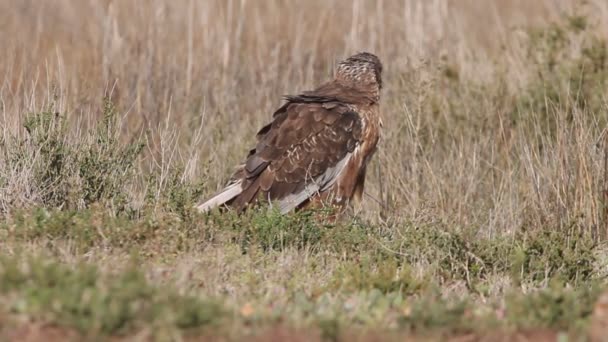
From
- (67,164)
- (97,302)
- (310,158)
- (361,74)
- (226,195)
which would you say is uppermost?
(361,74)

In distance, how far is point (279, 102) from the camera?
11.0m

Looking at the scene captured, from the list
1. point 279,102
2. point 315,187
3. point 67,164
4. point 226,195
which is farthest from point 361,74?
point 67,164

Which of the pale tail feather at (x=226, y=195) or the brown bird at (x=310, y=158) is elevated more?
the brown bird at (x=310, y=158)

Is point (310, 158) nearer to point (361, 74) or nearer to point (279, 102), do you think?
point (361, 74)

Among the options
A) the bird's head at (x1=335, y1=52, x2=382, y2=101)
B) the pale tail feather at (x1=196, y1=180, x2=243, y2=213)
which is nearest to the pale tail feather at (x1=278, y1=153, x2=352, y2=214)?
the pale tail feather at (x1=196, y1=180, x2=243, y2=213)

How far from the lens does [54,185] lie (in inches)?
294

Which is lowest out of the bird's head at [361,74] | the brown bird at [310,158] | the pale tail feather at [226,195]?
the pale tail feather at [226,195]

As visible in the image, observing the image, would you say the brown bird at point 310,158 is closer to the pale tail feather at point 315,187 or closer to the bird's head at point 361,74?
the pale tail feather at point 315,187

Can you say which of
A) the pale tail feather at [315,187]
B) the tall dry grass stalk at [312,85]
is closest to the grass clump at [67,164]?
the tall dry grass stalk at [312,85]

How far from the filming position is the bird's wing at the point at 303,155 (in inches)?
325

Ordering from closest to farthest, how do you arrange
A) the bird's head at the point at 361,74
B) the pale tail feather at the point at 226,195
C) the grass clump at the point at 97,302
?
the grass clump at the point at 97,302 → the pale tail feather at the point at 226,195 → the bird's head at the point at 361,74

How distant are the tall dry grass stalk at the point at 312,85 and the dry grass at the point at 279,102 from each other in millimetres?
24

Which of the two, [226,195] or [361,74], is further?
[361,74]

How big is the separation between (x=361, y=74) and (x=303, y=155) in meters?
1.09
